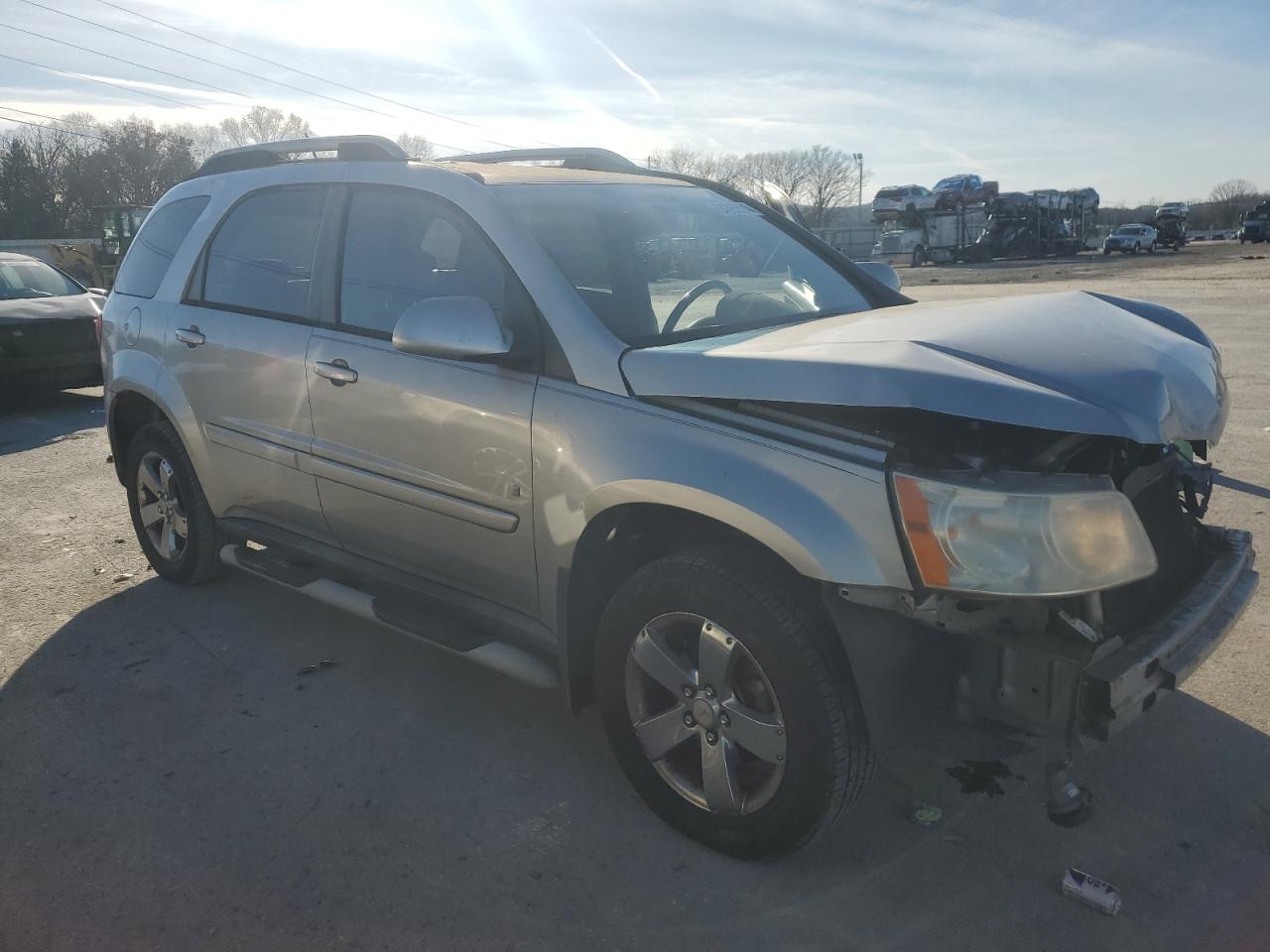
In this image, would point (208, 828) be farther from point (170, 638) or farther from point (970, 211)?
point (970, 211)

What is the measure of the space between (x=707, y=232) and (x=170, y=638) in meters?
2.89

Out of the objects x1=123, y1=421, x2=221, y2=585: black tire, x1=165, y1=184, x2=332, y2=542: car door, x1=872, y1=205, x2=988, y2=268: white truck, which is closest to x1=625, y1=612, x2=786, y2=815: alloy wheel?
x1=165, y1=184, x2=332, y2=542: car door

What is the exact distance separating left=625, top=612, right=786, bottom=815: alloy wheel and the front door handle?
150 cm

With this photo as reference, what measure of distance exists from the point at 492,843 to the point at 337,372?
5.67 ft

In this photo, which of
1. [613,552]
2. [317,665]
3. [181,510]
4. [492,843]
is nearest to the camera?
[492,843]

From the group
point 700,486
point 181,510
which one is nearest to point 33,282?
point 181,510

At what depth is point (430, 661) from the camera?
13.4 feet

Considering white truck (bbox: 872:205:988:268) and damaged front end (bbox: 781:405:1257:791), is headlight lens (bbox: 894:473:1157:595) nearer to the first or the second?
damaged front end (bbox: 781:405:1257:791)

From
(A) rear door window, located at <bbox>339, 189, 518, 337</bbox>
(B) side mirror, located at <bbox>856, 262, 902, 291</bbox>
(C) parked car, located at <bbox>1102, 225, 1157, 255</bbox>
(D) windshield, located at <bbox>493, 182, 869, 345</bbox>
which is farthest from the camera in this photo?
(C) parked car, located at <bbox>1102, 225, 1157, 255</bbox>

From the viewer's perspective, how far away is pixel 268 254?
412 cm

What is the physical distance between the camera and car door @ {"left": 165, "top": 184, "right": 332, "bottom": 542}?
385cm

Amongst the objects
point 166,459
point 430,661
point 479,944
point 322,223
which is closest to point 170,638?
point 166,459

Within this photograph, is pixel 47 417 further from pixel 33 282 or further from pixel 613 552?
A: pixel 613 552

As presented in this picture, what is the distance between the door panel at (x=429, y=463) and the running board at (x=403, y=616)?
0.46 feet
